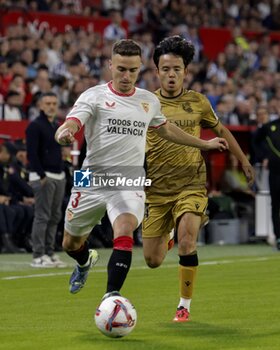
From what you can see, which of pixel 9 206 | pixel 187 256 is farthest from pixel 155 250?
pixel 9 206

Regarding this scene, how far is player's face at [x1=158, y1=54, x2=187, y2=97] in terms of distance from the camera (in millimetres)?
11008

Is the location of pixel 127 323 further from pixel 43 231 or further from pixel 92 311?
pixel 43 231

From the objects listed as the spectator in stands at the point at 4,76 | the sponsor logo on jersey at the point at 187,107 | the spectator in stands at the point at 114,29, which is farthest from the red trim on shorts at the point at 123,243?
the spectator in stands at the point at 114,29

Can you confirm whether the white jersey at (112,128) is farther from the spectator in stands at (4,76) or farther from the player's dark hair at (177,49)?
the spectator in stands at (4,76)

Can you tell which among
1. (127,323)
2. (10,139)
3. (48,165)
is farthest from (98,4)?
(127,323)

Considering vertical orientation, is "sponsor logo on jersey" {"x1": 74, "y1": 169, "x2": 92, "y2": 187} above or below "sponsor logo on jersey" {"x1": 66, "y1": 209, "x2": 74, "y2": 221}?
above

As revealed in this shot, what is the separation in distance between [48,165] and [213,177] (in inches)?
302

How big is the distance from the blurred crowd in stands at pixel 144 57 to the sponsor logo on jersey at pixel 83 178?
9505 millimetres

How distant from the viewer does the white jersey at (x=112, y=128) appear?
9.70 metres

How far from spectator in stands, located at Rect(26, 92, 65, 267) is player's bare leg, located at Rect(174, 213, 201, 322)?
612 cm

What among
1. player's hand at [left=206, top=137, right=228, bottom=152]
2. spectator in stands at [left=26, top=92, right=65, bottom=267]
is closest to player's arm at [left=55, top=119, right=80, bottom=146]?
player's hand at [left=206, top=137, right=228, bottom=152]

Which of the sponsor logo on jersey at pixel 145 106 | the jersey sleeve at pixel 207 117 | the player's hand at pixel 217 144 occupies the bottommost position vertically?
the player's hand at pixel 217 144

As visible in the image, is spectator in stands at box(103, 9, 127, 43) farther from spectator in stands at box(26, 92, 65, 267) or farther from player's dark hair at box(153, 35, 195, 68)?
player's dark hair at box(153, 35, 195, 68)

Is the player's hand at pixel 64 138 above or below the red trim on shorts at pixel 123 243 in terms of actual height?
above
